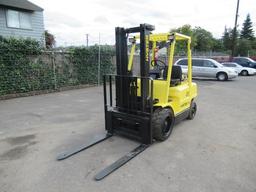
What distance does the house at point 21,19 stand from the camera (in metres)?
12.5

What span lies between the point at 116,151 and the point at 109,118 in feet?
2.70

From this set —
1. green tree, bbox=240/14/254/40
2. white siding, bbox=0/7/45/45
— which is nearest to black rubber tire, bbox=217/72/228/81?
white siding, bbox=0/7/45/45

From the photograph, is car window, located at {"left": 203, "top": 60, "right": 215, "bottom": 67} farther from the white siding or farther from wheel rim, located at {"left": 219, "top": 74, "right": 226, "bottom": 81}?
the white siding

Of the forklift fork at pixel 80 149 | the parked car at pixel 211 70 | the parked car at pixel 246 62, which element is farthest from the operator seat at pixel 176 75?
the parked car at pixel 246 62

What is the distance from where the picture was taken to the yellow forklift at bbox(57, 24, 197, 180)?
3650mm

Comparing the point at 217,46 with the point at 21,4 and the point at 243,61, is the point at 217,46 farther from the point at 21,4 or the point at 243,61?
the point at 21,4

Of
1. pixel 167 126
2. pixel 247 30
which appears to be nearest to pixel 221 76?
pixel 167 126

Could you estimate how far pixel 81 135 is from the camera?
4.32 metres

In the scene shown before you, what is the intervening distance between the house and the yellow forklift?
Answer: 9.59 metres

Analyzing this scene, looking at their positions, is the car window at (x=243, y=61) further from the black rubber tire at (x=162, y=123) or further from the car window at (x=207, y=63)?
the black rubber tire at (x=162, y=123)

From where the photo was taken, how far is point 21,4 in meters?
13.1

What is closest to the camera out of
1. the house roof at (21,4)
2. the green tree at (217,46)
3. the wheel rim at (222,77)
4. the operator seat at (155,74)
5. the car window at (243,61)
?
the operator seat at (155,74)

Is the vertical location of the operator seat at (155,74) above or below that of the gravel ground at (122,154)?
above

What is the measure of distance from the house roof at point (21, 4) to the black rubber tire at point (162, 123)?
41.1 feet
